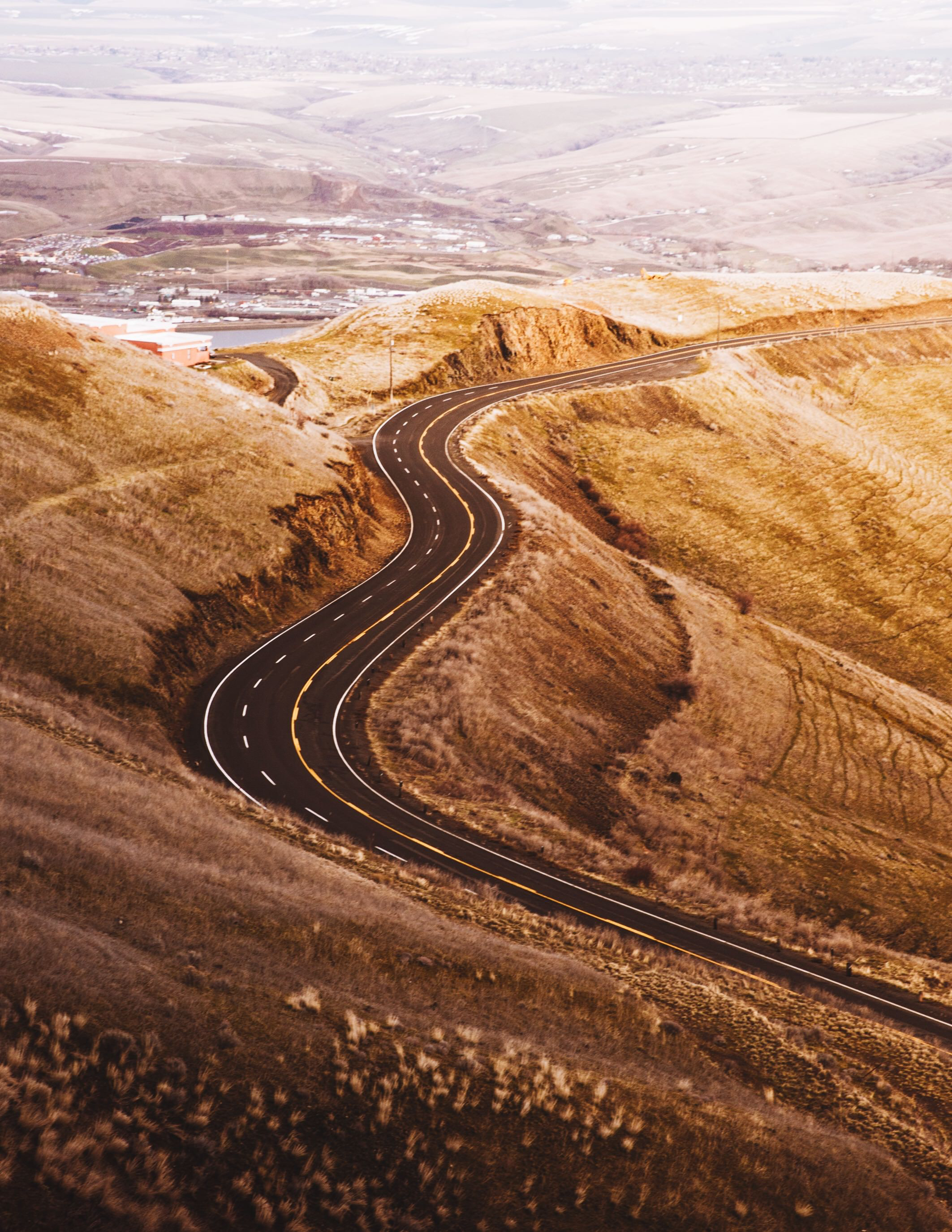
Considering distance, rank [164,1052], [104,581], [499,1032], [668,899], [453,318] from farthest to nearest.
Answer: [453,318], [104,581], [668,899], [499,1032], [164,1052]

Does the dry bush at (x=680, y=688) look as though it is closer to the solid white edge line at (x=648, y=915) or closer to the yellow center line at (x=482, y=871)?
the yellow center line at (x=482, y=871)

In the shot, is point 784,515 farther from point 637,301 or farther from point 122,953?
point 122,953

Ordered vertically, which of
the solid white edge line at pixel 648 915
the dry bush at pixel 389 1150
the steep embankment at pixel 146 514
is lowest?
the dry bush at pixel 389 1150

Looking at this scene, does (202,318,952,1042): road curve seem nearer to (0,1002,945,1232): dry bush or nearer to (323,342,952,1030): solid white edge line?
(323,342,952,1030): solid white edge line

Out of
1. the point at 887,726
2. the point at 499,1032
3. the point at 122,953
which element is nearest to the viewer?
the point at 122,953

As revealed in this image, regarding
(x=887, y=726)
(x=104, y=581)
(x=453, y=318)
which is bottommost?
(x=104, y=581)

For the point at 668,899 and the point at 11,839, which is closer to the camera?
the point at 11,839

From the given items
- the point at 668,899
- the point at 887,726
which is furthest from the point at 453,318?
the point at 668,899

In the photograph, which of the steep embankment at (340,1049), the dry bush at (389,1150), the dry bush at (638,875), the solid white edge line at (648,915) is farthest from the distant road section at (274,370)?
the dry bush at (389,1150)
